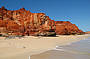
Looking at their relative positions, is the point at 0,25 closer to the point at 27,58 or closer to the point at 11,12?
the point at 11,12

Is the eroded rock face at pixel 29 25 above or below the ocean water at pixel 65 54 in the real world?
above

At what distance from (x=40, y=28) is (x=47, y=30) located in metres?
2.36

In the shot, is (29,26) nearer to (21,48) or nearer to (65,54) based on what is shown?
(21,48)

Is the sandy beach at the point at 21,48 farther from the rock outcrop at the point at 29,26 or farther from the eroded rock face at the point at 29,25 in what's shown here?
the eroded rock face at the point at 29,25

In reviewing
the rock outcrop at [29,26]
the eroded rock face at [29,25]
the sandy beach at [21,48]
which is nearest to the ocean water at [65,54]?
the sandy beach at [21,48]

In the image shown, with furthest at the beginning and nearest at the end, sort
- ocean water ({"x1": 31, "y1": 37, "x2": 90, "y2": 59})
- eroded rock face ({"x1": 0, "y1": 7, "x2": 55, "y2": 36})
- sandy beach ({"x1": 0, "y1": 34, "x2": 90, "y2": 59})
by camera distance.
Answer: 1. eroded rock face ({"x1": 0, "y1": 7, "x2": 55, "y2": 36})
2. ocean water ({"x1": 31, "y1": 37, "x2": 90, "y2": 59})
3. sandy beach ({"x1": 0, "y1": 34, "x2": 90, "y2": 59})

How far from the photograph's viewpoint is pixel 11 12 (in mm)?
39594

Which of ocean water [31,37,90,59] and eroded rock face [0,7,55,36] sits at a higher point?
eroded rock face [0,7,55,36]

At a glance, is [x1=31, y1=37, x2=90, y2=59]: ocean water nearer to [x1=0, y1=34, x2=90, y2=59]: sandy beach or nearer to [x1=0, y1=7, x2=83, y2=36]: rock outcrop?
[x1=0, y1=34, x2=90, y2=59]: sandy beach

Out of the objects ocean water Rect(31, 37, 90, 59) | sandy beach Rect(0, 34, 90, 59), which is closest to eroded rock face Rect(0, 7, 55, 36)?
sandy beach Rect(0, 34, 90, 59)

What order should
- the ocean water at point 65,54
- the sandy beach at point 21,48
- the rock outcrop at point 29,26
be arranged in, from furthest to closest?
the rock outcrop at point 29,26 < the ocean water at point 65,54 < the sandy beach at point 21,48

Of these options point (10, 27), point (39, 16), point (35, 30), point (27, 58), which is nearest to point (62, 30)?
point (39, 16)

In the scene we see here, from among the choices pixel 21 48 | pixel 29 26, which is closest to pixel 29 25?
pixel 29 26

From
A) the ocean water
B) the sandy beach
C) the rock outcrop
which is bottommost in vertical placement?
the ocean water
